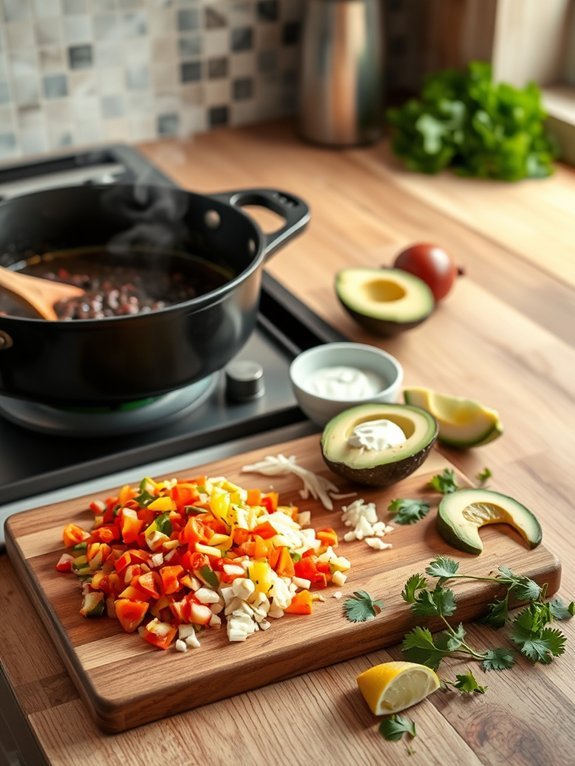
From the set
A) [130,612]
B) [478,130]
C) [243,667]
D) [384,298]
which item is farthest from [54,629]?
[478,130]

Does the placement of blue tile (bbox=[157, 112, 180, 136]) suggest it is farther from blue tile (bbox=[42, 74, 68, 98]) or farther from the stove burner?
the stove burner

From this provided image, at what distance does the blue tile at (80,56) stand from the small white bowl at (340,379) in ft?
2.97

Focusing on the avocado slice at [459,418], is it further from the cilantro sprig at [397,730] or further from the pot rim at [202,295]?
the cilantro sprig at [397,730]

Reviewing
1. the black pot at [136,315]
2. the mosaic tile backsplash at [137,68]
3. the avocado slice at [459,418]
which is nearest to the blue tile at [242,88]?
the mosaic tile backsplash at [137,68]

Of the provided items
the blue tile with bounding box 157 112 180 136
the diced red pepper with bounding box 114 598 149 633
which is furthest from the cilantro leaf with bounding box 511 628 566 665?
the blue tile with bounding box 157 112 180 136

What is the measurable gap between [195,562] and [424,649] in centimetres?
21

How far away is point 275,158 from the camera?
6.55 feet

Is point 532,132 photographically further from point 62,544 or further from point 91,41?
point 62,544

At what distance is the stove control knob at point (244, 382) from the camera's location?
129 cm

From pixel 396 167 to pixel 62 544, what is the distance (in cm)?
115

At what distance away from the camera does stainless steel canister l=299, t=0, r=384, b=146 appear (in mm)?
1919

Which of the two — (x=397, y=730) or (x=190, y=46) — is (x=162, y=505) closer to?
(x=397, y=730)

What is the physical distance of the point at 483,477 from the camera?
1.14 metres

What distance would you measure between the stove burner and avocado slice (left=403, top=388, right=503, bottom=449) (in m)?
0.27
